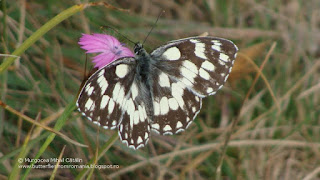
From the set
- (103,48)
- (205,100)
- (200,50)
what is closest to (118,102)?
(103,48)

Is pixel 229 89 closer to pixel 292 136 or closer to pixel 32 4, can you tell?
pixel 292 136

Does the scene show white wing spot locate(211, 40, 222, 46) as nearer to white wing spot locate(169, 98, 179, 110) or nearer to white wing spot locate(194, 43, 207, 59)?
white wing spot locate(194, 43, 207, 59)

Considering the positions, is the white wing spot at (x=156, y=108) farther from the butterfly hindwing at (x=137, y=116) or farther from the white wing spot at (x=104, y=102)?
the white wing spot at (x=104, y=102)

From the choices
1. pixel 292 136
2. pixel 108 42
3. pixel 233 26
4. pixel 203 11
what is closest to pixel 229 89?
pixel 292 136

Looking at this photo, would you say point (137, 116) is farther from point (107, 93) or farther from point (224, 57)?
point (224, 57)

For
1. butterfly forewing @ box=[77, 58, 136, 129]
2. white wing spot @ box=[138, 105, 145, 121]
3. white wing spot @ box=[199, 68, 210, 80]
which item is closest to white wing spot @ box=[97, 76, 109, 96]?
butterfly forewing @ box=[77, 58, 136, 129]

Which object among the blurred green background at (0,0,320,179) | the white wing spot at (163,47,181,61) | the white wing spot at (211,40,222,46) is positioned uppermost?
the white wing spot at (211,40,222,46)
